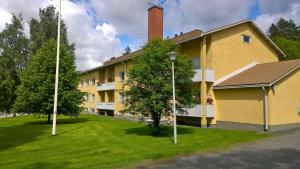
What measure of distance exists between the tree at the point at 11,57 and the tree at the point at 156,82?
1421 inches

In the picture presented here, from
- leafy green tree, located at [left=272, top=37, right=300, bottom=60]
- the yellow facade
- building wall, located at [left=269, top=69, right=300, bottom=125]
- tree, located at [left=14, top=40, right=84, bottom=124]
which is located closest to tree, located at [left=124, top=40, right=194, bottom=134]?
the yellow facade

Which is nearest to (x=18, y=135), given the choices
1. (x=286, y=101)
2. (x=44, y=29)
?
(x=286, y=101)

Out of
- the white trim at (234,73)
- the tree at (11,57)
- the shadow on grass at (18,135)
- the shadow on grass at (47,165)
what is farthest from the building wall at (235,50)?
the tree at (11,57)

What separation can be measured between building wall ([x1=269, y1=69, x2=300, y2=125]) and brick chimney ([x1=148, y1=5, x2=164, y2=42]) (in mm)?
14052

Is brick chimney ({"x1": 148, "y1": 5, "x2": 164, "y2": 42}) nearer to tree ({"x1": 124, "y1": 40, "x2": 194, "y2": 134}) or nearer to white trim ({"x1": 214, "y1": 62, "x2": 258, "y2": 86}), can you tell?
white trim ({"x1": 214, "y1": 62, "x2": 258, "y2": 86})

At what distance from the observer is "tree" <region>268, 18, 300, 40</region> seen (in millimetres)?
65875

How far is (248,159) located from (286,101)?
11641 millimetres

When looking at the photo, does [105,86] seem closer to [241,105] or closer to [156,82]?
[241,105]

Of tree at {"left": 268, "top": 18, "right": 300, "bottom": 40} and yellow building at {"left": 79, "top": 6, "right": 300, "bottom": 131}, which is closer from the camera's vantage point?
yellow building at {"left": 79, "top": 6, "right": 300, "bottom": 131}

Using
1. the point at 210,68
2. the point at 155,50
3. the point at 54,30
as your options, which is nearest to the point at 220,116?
the point at 210,68

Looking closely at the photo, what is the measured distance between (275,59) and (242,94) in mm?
10356

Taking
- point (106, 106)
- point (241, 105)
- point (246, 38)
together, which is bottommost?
point (106, 106)

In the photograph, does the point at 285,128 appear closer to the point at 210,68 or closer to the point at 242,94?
the point at 242,94

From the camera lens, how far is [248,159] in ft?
36.1
